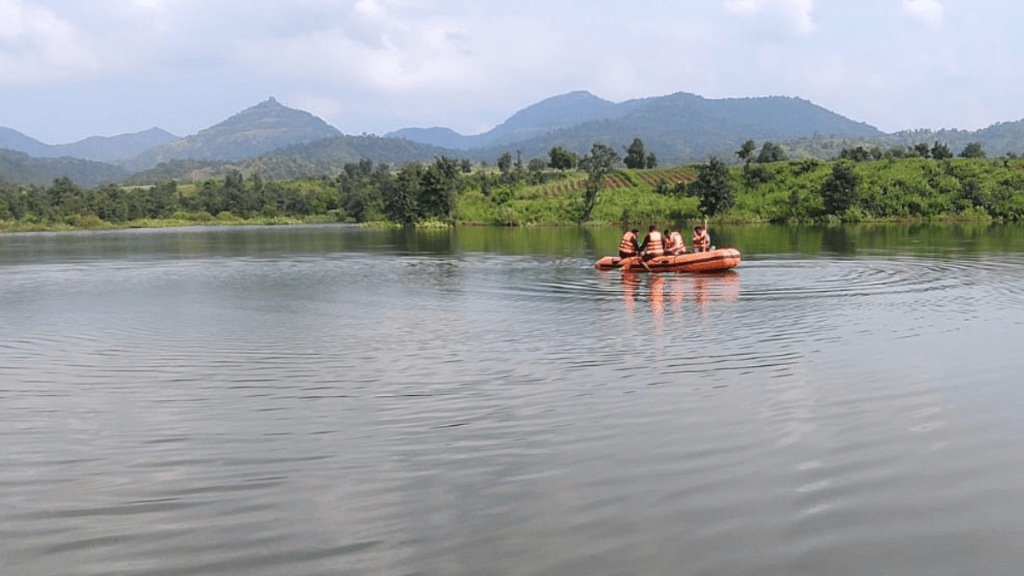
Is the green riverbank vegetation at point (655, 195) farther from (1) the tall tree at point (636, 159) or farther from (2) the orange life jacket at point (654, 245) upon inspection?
(2) the orange life jacket at point (654, 245)

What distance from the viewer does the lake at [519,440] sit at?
7.20 meters

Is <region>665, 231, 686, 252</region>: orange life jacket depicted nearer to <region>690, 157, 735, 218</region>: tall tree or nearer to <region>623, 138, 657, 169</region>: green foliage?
<region>690, 157, 735, 218</region>: tall tree

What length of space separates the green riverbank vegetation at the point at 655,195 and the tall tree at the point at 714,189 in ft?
0.46

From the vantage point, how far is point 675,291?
1064 inches

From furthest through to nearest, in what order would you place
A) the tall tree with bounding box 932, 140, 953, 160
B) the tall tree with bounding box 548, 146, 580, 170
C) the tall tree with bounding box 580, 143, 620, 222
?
the tall tree with bounding box 548, 146, 580, 170 < the tall tree with bounding box 932, 140, 953, 160 < the tall tree with bounding box 580, 143, 620, 222

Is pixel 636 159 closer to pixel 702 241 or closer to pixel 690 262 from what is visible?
pixel 702 241

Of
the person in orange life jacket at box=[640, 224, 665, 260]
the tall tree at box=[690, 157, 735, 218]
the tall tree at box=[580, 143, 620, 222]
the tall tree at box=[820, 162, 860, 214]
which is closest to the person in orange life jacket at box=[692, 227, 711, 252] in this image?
the person in orange life jacket at box=[640, 224, 665, 260]

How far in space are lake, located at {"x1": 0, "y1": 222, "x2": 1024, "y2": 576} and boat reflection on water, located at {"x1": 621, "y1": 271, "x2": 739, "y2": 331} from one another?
631mm

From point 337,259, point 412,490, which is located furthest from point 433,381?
point 337,259

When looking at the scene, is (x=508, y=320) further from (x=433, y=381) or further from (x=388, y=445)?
(x=388, y=445)

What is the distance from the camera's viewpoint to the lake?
720cm

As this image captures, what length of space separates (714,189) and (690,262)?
238 ft

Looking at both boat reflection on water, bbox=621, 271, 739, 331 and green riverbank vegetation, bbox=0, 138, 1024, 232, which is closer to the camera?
boat reflection on water, bbox=621, 271, 739, 331

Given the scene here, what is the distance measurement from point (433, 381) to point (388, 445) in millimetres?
3718
